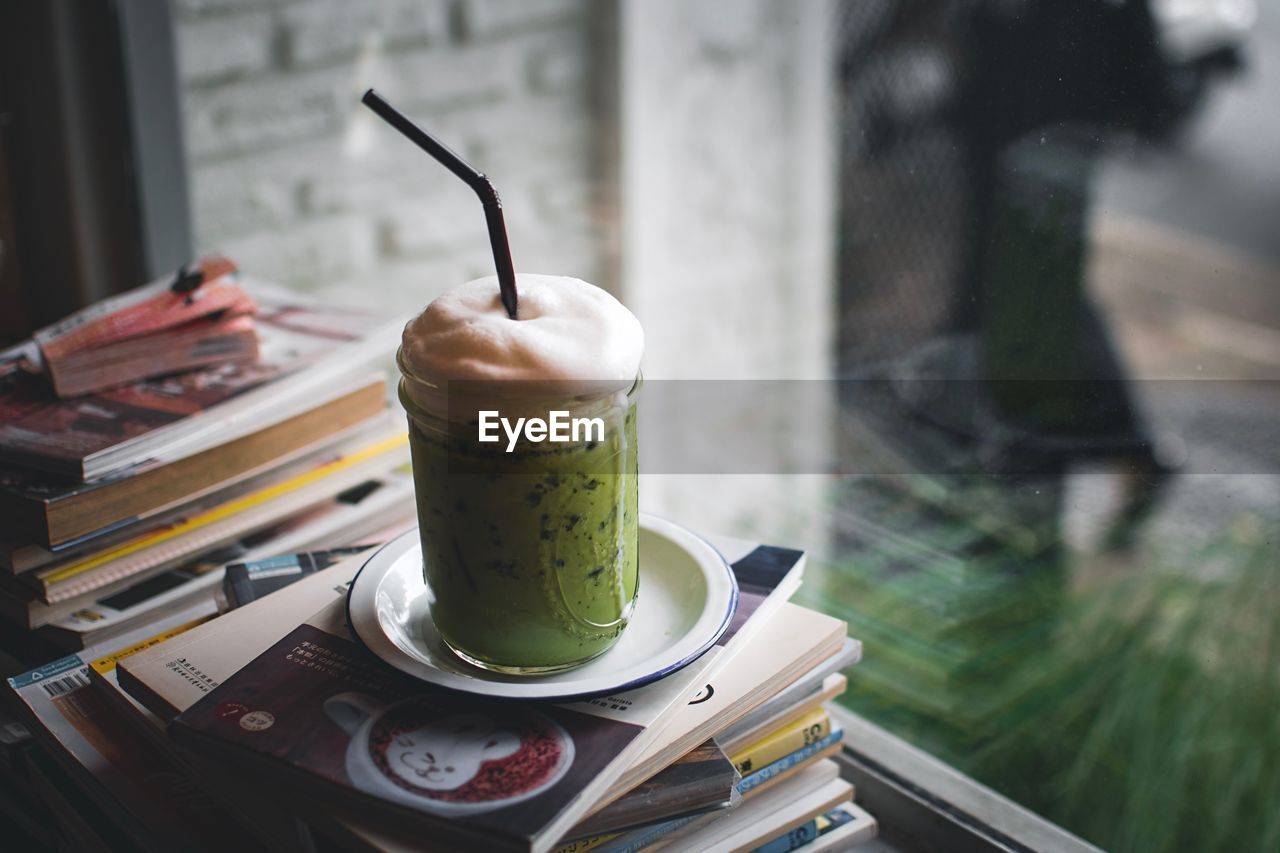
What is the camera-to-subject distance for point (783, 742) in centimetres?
62

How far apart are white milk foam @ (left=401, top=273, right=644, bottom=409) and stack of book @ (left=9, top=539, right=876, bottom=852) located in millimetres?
149

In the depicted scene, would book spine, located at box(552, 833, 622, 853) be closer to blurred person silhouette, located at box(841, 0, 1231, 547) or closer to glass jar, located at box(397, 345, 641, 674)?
glass jar, located at box(397, 345, 641, 674)

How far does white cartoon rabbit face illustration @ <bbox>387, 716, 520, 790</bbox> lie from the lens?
1.59 ft

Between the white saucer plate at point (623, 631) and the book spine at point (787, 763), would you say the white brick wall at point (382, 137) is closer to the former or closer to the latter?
the white saucer plate at point (623, 631)

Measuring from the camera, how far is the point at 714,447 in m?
1.79

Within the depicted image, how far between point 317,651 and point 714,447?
1.26 meters

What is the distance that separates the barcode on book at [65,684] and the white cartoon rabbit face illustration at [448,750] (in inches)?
10.4

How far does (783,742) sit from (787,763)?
0.05ft

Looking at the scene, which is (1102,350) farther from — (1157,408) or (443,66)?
(443,66)

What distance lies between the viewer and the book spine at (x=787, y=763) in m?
0.61

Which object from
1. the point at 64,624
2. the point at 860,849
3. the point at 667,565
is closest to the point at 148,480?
the point at 64,624

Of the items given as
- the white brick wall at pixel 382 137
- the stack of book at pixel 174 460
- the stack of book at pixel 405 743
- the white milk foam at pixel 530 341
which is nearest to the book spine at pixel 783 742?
the stack of book at pixel 405 743

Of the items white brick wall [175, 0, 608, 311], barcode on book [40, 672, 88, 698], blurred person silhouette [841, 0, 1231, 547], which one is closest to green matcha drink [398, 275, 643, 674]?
barcode on book [40, 672, 88, 698]

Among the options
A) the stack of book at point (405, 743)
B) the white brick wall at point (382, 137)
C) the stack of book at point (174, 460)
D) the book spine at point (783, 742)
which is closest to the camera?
the stack of book at point (405, 743)
